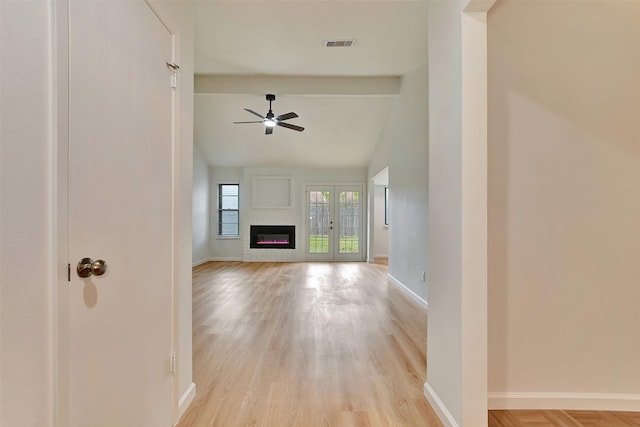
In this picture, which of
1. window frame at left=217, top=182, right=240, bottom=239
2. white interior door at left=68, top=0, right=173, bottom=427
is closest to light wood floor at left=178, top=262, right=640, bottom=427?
white interior door at left=68, top=0, right=173, bottom=427

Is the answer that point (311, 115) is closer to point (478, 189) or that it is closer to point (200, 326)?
point (200, 326)

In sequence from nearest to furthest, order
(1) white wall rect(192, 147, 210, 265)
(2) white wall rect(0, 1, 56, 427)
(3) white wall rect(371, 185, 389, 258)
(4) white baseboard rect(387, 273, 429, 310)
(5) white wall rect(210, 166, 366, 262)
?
(2) white wall rect(0, 1, 56, 427) < (4) white baseboard rect(387, 273, 429, 310) < (1) white wall rect(192, 147, 210, 265) < (5) white wall rect(210, 166, 366, 262) < (3) white wall rect(371, 185, 389, 258)

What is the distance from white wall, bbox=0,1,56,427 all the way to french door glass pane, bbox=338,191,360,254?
7.74 meters

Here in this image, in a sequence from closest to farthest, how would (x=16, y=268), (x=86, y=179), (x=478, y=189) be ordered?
(x=16, y=268)
(x=86, y=179)
(x=478, y=189)

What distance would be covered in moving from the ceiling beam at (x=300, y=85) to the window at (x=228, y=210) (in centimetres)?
393

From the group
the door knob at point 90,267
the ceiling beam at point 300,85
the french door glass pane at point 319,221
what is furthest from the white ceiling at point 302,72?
the door knob at point 90,267

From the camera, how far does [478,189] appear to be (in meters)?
1.48

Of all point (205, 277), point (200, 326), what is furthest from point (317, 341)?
point (205, 277)

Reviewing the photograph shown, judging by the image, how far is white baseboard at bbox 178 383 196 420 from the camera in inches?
68.6

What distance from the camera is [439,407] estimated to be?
5.69 ft

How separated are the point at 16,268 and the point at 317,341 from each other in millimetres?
2371

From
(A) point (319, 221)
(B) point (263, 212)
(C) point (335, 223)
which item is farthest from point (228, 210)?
(C) point (335, 223)
